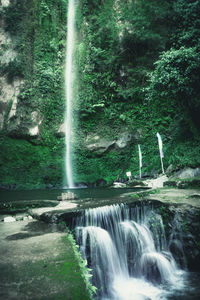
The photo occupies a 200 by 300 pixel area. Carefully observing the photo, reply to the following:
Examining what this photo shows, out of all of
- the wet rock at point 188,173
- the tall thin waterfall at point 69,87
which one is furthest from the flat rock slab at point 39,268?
the tall thin waterfall at point 69,87

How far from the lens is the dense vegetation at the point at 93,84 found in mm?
16297

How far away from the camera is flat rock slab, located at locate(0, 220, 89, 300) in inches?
58.4

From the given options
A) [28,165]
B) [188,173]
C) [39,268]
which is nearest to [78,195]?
[188,173]

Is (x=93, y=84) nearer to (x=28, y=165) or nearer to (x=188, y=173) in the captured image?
(x=28, y=165)

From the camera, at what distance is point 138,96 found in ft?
58.0

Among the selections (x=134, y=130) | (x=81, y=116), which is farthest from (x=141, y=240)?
(x=81, y=116)

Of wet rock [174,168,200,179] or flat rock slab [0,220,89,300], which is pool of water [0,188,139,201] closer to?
wet rock [174,168,200,179]

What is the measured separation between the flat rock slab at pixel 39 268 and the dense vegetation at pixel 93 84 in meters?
12.4

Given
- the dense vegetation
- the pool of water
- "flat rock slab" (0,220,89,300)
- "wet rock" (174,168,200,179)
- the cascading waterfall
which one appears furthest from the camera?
the dense vegetation

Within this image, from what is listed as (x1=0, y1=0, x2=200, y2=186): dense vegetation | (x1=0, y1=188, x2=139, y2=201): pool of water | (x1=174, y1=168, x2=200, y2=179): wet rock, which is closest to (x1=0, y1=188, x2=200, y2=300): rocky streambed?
(x1=0, y1=188, x2=139, y2=201): pool of water

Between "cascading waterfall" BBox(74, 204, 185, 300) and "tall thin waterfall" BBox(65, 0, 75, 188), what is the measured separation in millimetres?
12559

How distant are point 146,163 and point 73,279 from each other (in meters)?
14.9

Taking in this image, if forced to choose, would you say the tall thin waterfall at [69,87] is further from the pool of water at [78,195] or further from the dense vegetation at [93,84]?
the pool of water at [78,195]

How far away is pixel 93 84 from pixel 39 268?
60.8 ft
